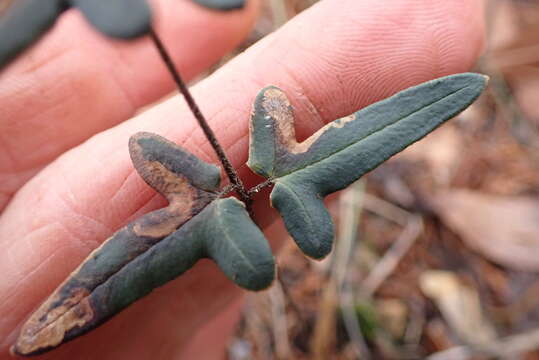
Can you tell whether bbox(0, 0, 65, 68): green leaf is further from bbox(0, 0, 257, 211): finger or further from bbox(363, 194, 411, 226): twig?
bbox(363, 194, 411, 226): twig

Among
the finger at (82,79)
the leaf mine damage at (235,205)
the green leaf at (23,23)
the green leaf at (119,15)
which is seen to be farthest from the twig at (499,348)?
the green leaf at (23,23)

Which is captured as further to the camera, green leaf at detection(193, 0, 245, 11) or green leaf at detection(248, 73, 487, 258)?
green leaf at detection(193, 0, 245, 11)

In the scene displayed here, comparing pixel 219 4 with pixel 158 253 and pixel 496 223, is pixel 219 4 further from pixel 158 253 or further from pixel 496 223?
pixel 496 223

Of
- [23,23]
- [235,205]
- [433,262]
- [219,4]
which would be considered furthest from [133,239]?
[433,262]

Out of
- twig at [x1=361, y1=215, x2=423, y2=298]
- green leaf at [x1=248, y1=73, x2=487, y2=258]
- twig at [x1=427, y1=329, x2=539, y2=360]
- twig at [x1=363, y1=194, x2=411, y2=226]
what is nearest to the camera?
green leaf at [x1=248, y1=73, x2=487, y2=258]

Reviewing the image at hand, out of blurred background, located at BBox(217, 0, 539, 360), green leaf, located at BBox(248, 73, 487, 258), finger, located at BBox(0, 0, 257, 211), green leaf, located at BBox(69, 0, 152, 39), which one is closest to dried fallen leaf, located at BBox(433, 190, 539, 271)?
blurred background, located at BBox(217, 0, 539, 360)

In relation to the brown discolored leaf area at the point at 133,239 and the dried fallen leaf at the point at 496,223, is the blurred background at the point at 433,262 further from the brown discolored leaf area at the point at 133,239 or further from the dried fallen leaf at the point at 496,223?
the brown discolored leaf area at the point at 133,239

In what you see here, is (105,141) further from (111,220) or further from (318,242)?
(318,242)
